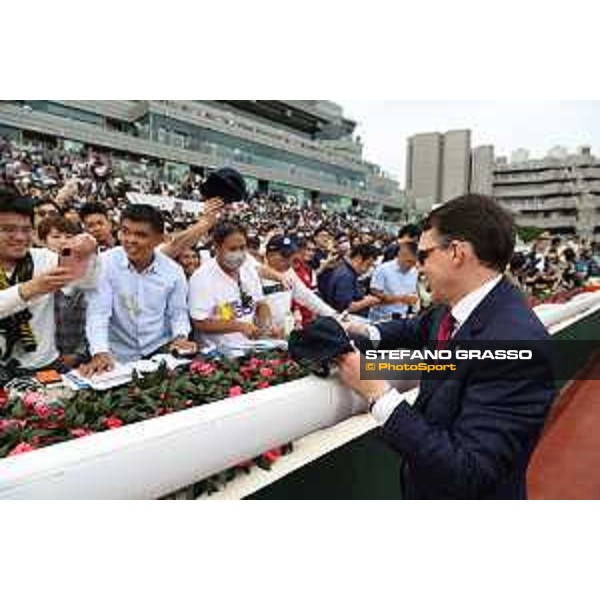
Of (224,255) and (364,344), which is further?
(224,255)

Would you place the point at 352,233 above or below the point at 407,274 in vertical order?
above

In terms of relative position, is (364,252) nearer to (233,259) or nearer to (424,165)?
(233,259)

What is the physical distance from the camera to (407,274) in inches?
151

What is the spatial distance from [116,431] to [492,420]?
0.69 m

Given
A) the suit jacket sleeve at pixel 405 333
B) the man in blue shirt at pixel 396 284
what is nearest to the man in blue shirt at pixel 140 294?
the suit jacket sleeve at pixel 405 333

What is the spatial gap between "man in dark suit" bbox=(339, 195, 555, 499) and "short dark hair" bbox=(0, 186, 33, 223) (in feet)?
4.79

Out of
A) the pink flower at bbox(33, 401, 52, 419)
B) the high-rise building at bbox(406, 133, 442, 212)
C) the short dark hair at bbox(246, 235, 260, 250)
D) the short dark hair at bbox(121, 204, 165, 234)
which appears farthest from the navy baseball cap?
the pink flower at bbox(33, 401, 52, 419)

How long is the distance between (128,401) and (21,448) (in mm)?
317

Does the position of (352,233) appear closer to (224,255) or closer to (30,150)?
(224,255)

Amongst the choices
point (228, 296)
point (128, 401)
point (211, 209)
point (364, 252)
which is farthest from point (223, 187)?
point (364, 252)

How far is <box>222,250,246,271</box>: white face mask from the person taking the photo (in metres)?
2.56

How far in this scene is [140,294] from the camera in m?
2.41

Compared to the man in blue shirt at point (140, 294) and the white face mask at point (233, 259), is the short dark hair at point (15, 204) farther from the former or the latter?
the white face mask at point (233, 259)

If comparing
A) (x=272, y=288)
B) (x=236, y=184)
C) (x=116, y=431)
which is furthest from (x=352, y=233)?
(x=116, y=431)
